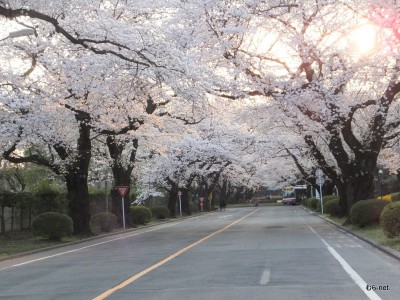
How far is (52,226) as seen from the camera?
23.4m

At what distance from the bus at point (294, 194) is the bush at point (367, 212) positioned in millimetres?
70267

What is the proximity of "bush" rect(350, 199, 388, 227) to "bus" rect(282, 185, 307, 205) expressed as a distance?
2766 inches

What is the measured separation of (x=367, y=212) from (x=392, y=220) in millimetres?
7487

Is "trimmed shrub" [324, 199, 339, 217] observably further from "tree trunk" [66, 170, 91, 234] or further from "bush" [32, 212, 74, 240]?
"bush" [32, 212, 74, 240]

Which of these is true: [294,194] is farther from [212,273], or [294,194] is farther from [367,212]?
[212,273]

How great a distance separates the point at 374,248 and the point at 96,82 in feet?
41.9

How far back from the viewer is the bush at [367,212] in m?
22.5

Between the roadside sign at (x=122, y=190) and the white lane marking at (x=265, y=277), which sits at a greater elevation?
the roadside sign at (x=122, y=190)

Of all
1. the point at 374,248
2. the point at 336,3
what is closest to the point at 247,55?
the point at 336,3

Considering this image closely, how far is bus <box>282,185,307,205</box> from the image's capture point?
9350 cm

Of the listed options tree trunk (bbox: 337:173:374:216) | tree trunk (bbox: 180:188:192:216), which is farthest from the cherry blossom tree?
tree trunk (bbox: 180:188:192:216)

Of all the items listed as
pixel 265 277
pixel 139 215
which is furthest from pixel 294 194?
pixel 265 277

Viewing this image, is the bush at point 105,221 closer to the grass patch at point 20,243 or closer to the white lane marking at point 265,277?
the grass patch at point 20,243

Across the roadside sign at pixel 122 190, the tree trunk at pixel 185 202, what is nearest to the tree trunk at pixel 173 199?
the tree trunk at pixel 185 202
